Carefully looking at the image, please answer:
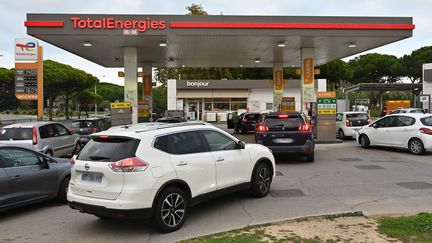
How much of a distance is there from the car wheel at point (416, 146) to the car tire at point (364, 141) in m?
2.21

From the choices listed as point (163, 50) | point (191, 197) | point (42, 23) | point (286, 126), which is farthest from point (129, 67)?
point (191, 197)

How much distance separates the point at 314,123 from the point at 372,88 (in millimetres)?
17299

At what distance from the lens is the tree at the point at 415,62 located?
67169 millimetres

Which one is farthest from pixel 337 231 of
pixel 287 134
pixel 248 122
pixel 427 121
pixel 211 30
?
pixel 248 122

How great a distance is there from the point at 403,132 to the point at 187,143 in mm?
10982

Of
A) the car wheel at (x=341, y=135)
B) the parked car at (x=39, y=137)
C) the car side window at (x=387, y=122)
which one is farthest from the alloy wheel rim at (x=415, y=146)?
the parked car at (x=39, y=137)

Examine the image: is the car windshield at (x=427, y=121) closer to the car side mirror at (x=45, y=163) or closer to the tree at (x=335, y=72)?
the car side mirror at (x=45, y=163)

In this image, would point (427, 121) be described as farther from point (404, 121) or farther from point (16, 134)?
point (16, 134)

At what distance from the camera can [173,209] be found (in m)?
6.28

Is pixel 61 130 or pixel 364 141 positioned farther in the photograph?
pixel 364 141

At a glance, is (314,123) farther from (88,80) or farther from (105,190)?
(88,80)

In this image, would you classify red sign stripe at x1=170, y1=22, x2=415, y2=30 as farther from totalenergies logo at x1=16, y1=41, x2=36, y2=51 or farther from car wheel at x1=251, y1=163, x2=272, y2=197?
car wheel at x1=251, y1=163, x2=272, y2=197

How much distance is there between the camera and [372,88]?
35.0 metres

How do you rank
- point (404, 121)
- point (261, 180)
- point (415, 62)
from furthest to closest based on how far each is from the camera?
point (415, 62) < point (404, 121) < point (261, 180)
